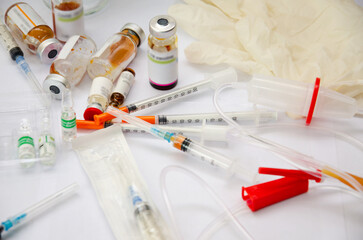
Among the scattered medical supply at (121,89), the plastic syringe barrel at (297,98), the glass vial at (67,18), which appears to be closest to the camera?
the plastic syringe barrel at (297,98)

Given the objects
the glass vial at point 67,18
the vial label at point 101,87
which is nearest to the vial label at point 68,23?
the glass vial at point 67,18

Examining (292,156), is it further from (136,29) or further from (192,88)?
(136,29)

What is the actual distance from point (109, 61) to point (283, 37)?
0.63 meters

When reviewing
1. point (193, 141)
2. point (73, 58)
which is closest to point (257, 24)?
point (193, 141)

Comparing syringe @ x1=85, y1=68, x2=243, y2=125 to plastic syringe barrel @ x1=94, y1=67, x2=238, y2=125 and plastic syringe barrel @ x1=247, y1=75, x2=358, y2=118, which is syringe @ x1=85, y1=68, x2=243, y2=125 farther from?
Result: plastic syringe barrel @ x1=247, y1=75, x2=358, y2=118

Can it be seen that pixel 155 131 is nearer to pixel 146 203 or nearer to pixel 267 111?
pixel 146 203

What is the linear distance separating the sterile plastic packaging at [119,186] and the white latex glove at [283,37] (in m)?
0.48

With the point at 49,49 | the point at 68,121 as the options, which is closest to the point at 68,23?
the point at 49,49

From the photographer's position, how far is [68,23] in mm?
1546

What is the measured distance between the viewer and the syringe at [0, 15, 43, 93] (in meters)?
1.47

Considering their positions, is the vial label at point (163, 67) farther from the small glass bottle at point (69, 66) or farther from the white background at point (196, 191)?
the small glass bottle at point (69, 66)

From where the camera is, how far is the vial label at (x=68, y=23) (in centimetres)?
152

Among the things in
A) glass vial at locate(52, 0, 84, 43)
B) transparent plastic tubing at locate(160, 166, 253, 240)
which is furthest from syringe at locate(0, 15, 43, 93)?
transparent plastic tubing at locate(160, 166, 253, 240)

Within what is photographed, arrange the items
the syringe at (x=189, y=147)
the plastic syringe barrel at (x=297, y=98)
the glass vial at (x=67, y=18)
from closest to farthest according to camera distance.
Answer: the syringe at (x=189, y=147) < the plastic syringe barrel at (x=297, y=98) < the glass vial at (x=67, y=18)
